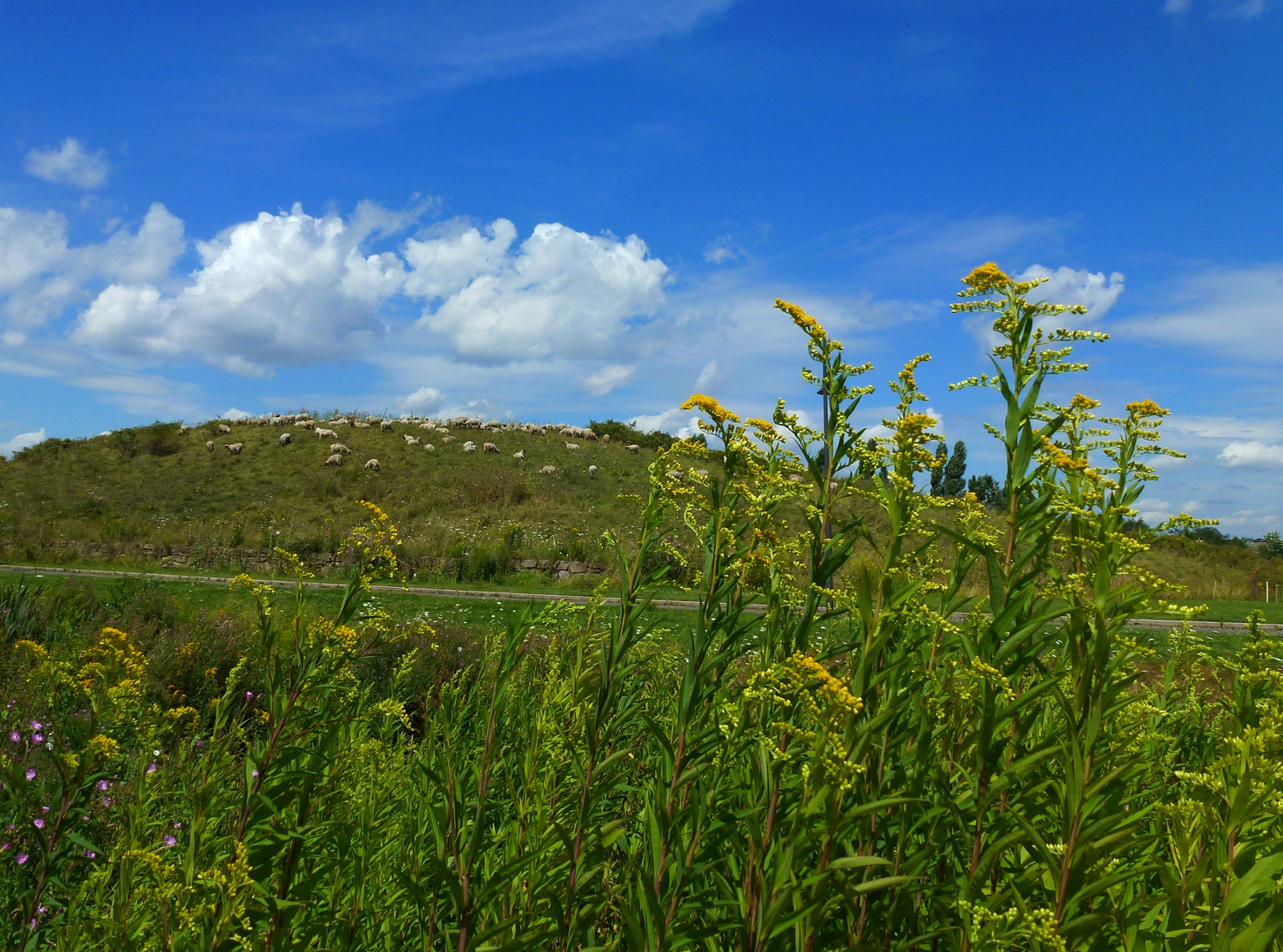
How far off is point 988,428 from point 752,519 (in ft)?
1.93

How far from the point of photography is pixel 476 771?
2.18 metres

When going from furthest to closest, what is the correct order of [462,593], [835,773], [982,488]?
[462,593], [982,488], [835,773]

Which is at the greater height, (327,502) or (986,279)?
(327,502)

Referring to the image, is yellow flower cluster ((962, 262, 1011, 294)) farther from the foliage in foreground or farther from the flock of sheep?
the flock of sheep

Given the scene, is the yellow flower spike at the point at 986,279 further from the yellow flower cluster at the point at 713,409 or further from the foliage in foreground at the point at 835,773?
the yellow flower cluster at the point at 713,409

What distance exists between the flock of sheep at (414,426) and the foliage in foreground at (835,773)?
3161 centimetres

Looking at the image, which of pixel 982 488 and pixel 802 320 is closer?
pixel 802 320

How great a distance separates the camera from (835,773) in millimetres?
1125

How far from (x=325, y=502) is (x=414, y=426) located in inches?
528

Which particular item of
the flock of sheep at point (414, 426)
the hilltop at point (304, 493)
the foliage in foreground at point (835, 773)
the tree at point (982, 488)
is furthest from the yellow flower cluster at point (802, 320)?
the flock of sheep at point (414, 426)

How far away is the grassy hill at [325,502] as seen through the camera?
21.6 meters

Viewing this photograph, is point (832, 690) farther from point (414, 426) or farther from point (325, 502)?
point (414, 426)

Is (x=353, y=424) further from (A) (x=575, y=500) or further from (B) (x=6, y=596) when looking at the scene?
(B) (x=6, y=596)

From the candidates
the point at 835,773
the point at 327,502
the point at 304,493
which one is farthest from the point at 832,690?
the point at 304,493
